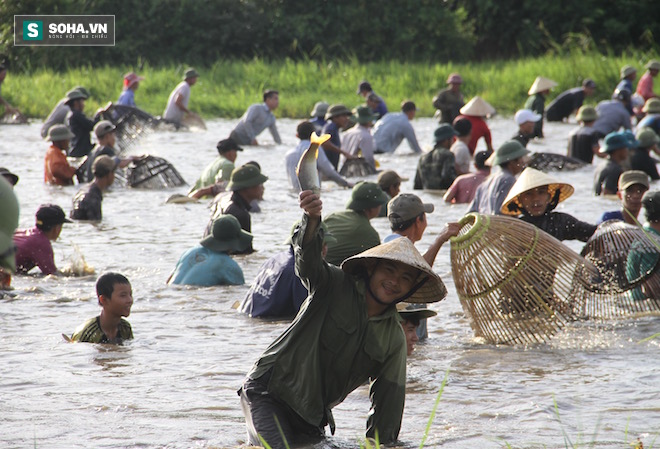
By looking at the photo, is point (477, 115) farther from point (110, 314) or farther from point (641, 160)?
point (110, 314)

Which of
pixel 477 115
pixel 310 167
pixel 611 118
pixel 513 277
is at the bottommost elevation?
pixel 513 277

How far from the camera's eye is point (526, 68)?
2777cm

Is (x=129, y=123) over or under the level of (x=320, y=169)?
over

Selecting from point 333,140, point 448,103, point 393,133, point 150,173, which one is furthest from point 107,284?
point 448,103

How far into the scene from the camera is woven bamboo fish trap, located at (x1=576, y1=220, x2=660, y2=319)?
7371 mm

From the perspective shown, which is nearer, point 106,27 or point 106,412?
point 106,412

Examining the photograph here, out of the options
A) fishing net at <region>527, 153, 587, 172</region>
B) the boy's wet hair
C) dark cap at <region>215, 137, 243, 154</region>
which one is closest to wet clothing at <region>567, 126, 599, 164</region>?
fishing net at <region>527, 153, 587, 172</region>

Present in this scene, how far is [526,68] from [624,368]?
21727 mm

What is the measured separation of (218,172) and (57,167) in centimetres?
328

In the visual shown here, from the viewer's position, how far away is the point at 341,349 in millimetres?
4547

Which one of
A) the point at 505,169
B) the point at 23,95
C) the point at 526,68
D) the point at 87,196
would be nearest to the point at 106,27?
the point at 23,95

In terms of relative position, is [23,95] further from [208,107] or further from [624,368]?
[624,368]

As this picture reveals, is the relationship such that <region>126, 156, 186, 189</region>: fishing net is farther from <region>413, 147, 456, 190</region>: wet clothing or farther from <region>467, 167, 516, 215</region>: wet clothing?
<region>467, 167, 516, 215</region>: wet clothing

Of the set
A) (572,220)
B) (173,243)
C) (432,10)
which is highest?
(432,10)
